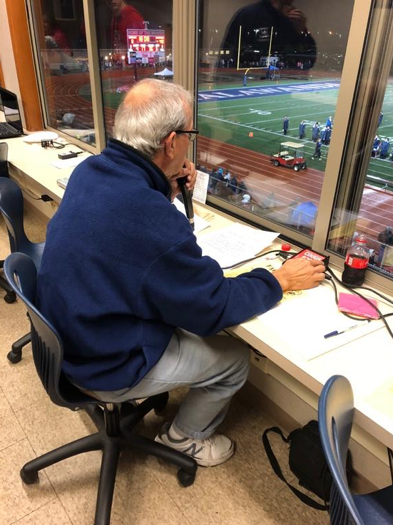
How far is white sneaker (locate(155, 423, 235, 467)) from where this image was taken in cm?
151

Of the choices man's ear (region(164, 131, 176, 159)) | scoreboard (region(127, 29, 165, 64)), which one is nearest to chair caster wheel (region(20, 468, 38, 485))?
man's ear (region(164, 131, 176, 159))

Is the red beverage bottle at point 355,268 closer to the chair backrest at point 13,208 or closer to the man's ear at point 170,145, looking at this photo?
the man's ear at point 170,145

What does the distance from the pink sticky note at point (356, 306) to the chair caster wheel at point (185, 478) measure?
0.80 m

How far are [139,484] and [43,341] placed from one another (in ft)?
2.35

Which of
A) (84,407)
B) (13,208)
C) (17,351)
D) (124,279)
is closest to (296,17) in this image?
(124,279)

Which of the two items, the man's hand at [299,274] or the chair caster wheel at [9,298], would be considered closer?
the man's hand at [299,274]

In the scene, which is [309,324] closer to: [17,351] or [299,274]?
[299,274]

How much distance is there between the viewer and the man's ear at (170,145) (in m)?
1.14

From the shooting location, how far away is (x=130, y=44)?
241cm

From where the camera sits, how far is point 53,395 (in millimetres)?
1147

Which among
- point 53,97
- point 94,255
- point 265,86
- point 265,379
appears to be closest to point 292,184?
point 265,86

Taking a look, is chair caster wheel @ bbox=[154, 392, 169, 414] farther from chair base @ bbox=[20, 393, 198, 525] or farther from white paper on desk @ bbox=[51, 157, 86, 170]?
white paper on desk @ bbox=[51, 157, 86, 170]

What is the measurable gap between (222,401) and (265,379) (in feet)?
1.28

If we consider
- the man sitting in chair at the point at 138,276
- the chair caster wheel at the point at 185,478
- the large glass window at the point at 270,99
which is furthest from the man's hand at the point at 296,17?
the chair caster wheel at the point at 185,478
